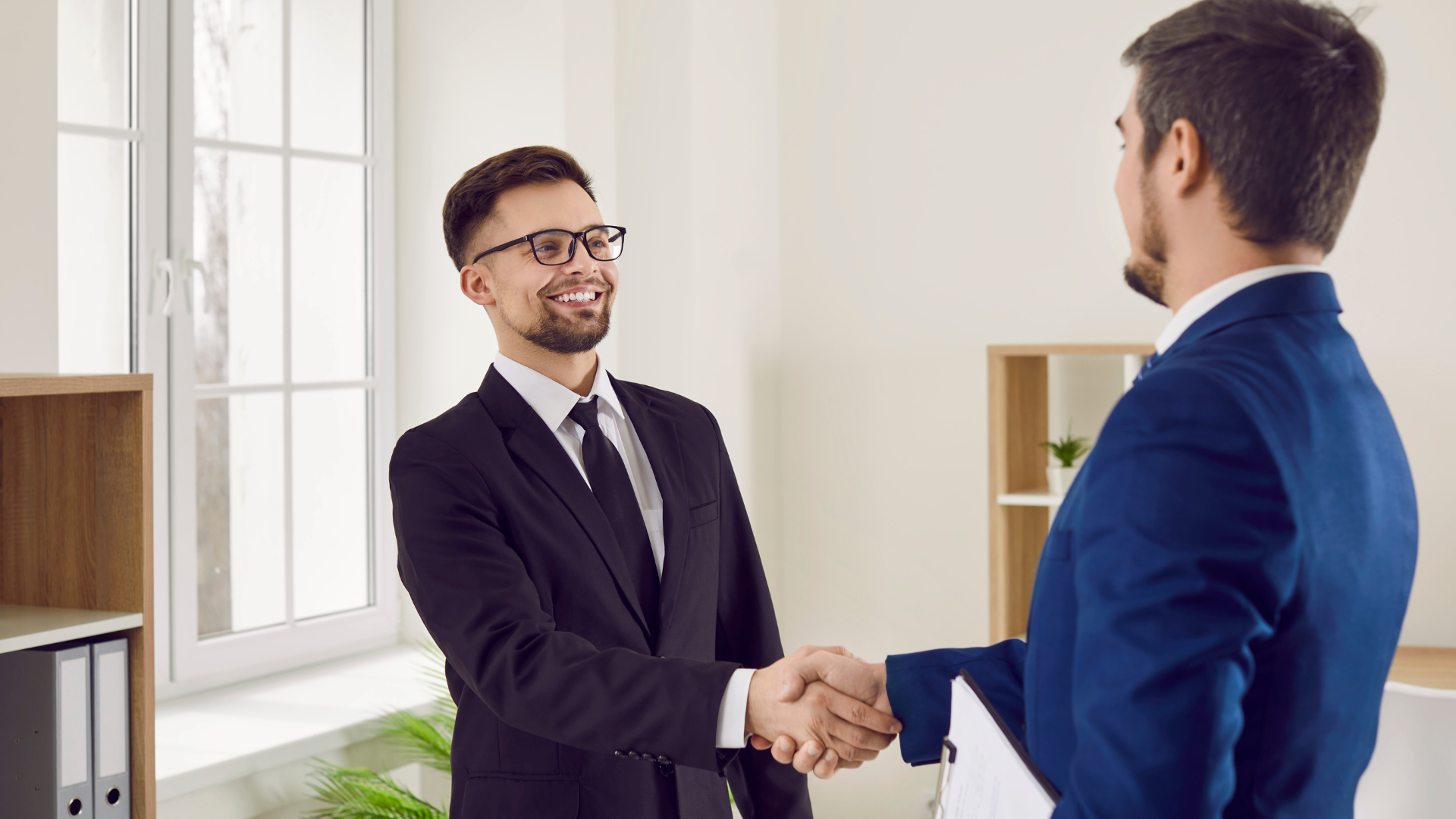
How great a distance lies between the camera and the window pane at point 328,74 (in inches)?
117

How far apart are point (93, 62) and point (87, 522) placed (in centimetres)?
129

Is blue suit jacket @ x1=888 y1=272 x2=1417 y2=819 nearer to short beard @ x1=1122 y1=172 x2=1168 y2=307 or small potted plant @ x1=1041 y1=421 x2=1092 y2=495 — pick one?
short beard @ x1=1122 y1=172 x2=1168 y2=307

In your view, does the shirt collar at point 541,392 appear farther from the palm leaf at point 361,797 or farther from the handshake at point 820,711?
the palm leaf at point 361,797

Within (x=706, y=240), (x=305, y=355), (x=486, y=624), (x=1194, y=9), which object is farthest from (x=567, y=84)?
(x=1194, y=9)

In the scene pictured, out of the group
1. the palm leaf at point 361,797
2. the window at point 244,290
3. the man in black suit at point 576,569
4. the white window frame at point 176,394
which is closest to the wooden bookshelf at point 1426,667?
the man in black suit at point 576,569

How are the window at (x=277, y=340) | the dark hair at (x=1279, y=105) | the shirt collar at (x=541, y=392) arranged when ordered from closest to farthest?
the dark hair at (x=1279, y=105)
the shirt collar at (x=541, y=392)
the window at (x=277, y=340)

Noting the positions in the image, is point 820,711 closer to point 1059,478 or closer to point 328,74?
point 1059,478

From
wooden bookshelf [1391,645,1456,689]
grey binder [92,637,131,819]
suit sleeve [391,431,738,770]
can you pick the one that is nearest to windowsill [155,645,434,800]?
grey binder [92,637,131,819]

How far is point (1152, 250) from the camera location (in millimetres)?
911

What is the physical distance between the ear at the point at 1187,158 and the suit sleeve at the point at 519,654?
75 centimetres

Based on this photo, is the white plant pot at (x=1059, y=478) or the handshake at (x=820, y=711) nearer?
the handshake at (x=820, y=711)

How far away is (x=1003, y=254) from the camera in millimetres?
3309

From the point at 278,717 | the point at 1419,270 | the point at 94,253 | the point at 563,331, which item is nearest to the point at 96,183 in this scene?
the point at 94,253

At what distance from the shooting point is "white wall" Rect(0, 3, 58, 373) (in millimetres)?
1940
